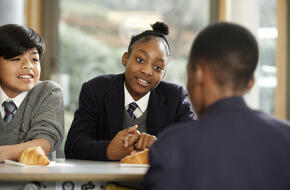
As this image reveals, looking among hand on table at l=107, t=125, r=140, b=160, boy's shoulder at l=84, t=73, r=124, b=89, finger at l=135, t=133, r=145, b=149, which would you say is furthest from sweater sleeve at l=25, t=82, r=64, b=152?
finger at l=135, t=133, r=145, b=149

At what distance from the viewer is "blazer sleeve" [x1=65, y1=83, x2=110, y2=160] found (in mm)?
1858

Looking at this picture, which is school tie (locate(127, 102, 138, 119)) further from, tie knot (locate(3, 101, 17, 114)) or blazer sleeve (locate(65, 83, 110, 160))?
tie knot (locate(3, 101, 17, 114))

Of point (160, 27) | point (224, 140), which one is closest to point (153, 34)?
point (160, 27)

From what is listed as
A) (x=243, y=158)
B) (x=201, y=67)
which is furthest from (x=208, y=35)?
(x=243, y=158)

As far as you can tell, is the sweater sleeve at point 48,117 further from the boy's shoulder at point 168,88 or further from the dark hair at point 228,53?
the dark hair at point 228,53

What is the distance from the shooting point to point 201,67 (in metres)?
1.23

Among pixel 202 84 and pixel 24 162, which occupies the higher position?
pixel 202 84

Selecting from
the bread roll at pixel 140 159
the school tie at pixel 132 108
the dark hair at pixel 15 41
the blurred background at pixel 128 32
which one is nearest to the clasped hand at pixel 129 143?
the bread roll at pixel 140 159

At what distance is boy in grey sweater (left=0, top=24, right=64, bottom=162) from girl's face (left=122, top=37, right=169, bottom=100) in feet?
1.12

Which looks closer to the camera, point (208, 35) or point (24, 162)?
Answer: point (208, 35)

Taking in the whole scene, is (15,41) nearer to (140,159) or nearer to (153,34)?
(153,34)

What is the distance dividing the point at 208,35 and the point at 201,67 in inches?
3.4

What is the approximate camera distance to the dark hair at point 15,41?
1996 mm

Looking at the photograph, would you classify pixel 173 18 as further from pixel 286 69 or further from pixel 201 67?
pixel 201 67
